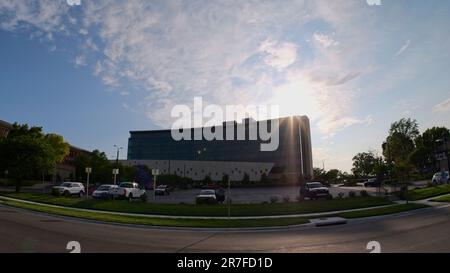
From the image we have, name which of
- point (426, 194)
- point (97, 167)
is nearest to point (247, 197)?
point (426, 194)

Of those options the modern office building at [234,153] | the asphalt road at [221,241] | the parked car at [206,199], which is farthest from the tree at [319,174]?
the asphalt road at [221,241]

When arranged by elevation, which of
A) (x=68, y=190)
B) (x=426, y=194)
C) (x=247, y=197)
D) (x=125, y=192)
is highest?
(x=68, y=190)

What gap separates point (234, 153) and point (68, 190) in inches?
3761

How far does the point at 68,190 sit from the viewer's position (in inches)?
1495

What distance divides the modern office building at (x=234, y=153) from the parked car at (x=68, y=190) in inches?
1960

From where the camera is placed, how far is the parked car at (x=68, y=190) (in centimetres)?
3689

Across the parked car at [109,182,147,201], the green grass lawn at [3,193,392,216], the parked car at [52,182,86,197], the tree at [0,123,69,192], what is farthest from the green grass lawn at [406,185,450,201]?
the tree at [0,123,69,192]

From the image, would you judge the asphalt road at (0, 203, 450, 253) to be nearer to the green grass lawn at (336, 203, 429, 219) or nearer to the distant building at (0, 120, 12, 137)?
the green grass lawn at (336, 203, 429, 219)

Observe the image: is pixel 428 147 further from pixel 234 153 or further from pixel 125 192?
pixel 125 192

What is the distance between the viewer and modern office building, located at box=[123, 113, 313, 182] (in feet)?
348

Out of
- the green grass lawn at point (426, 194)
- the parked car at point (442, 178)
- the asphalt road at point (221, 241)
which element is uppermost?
the parked car at point (442, 178)

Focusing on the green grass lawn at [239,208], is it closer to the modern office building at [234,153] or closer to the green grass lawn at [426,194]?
the green grass lawn at [426,194]

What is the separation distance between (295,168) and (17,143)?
81.1 metres

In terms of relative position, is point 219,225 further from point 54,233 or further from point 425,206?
point 425,206
